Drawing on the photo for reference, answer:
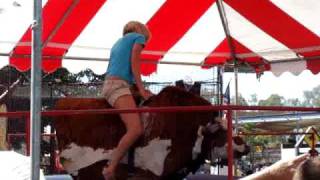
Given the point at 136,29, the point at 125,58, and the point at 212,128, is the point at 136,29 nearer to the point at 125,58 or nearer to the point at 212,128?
the point at 125,58

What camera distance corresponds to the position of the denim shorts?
4945 mm

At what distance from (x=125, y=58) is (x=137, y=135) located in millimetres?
725

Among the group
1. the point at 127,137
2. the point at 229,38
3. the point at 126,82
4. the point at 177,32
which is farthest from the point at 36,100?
the point at 229,38

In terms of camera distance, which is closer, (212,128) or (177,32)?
(212,128)

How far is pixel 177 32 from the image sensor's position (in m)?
8.70

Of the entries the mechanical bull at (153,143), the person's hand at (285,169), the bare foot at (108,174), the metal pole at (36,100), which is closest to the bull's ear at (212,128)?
the mechanical bull at (153,143)

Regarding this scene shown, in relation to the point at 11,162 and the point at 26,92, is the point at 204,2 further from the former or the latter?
the point at 26,92

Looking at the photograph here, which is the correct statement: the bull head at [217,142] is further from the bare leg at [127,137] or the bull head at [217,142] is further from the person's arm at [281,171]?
the person's arm at [281,171]

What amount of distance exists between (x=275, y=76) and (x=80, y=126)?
5.04 metres

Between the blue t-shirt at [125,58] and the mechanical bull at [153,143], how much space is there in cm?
29

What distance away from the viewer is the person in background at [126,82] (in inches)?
187

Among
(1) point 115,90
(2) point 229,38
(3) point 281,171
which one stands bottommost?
(3) point 281,171

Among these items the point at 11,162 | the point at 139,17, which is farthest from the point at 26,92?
the point at 11,162

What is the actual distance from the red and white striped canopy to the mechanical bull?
2581 mm
